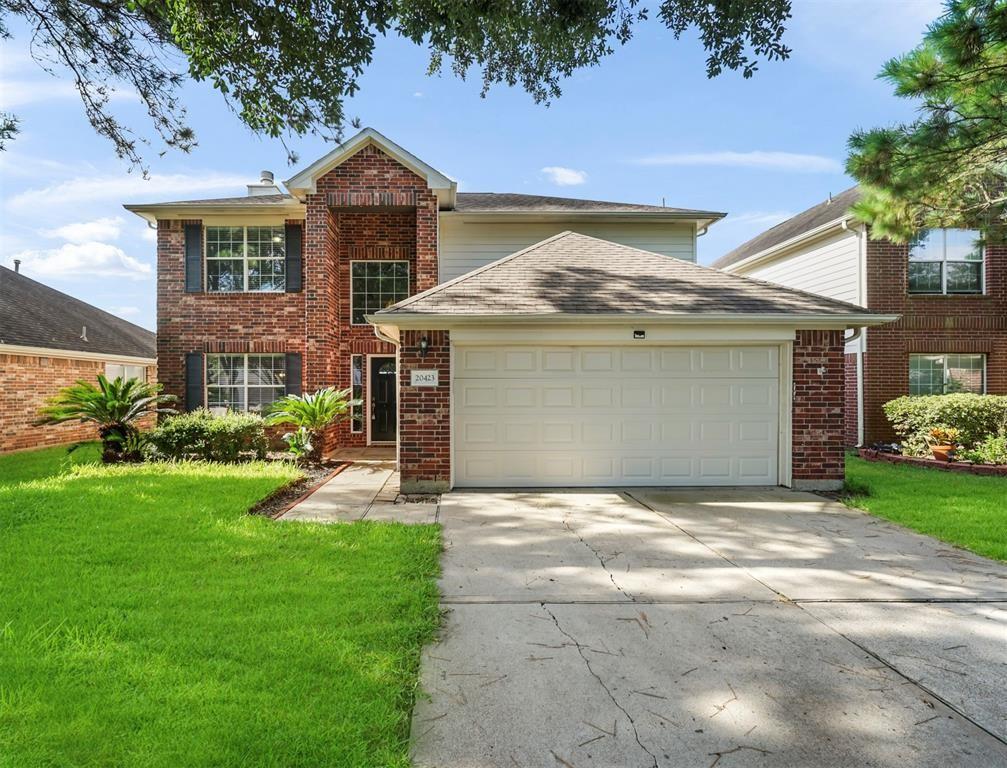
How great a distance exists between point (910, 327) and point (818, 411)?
635cm

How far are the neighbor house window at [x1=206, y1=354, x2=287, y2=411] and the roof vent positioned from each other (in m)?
5.19

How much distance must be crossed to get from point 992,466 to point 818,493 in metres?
4.41

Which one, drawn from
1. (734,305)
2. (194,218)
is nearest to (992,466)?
(734,305)

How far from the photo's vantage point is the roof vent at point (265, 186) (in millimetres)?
14856

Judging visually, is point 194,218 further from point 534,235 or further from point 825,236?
point 825,236

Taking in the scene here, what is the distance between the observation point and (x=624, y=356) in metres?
8.22

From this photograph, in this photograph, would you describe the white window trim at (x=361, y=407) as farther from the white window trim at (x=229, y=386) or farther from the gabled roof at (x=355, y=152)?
the gabled roof at (x=355, y=152)

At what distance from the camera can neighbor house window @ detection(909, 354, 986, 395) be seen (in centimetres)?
1239

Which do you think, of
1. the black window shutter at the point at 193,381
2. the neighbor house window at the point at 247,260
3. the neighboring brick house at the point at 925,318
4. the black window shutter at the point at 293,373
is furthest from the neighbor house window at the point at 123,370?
the neighboring brick house at the point at 925,318

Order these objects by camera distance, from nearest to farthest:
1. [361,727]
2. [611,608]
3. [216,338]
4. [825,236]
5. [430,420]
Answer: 1. [361,727]
2. [611,608]
3. [430,420]
4. [216,338]
5. [825,236]

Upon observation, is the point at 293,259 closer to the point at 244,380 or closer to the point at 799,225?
the point at 244,380

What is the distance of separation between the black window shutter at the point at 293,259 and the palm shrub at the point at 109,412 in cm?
382

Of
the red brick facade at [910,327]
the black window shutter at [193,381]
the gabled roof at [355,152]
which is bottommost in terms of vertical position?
the black window shutter at [193,381]

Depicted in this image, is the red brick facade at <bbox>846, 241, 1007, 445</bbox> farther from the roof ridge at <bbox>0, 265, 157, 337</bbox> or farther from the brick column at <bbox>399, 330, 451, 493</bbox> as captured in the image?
the roof ridge at <bbox>0, 265, 157, 337</bbox>
